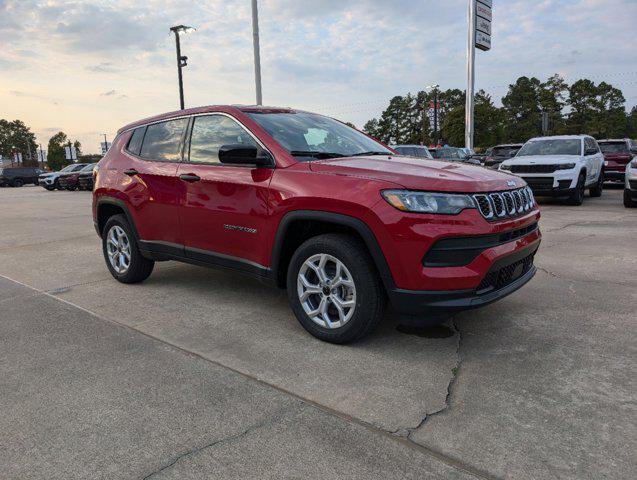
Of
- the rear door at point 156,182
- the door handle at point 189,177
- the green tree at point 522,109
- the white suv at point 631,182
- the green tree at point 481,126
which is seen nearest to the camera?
the door handle at point 189,177

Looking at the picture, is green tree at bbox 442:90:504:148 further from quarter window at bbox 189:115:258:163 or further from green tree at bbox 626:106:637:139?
quarter window at bbox 189:115:258:163

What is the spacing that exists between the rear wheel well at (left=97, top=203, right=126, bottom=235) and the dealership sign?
2694 cm

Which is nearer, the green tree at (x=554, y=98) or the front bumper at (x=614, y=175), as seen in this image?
the front bumper at (x=614, y=175)

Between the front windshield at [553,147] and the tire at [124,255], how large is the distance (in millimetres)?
11213

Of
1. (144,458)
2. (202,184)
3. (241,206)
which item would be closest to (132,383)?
(144,458)

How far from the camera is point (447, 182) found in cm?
321

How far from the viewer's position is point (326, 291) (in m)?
3.58

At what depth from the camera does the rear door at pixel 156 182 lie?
4.68 meters

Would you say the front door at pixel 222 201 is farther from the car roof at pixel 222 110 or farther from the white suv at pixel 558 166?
the white suv at pixel 558 166

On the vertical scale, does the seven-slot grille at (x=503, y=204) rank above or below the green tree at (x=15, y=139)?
below

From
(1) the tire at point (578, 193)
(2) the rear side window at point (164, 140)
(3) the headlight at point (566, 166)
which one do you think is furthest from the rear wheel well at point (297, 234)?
(1) the tire at point (578, 193)

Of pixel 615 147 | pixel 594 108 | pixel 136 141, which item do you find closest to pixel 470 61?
pixel 615 147

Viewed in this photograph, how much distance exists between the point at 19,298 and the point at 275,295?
255 centimetres

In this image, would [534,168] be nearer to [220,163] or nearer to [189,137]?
[189,137]
